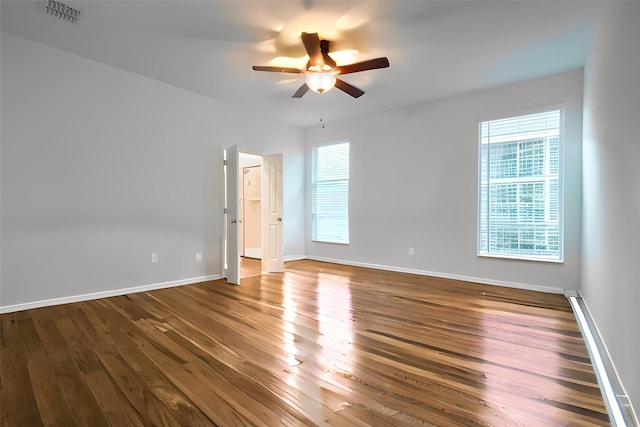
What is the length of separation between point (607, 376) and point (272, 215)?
16.0 ft

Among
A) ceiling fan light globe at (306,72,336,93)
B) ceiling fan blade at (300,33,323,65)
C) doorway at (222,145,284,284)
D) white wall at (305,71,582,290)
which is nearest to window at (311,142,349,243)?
white wall at (305,71,582,290)

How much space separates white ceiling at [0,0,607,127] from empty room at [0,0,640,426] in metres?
0.03

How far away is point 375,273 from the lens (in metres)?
5.65

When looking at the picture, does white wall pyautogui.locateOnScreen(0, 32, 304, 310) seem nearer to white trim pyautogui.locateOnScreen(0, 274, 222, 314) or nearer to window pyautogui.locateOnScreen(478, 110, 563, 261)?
white trim pyautogui.locateOnScreen(0, 274, 222, 314)

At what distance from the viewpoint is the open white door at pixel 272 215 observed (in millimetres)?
5789

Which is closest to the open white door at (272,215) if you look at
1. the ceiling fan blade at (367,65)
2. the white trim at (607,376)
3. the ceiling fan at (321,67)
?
the ceiling fan at (321,67)

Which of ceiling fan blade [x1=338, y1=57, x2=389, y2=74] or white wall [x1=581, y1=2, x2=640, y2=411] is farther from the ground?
ceiling fan blade [x1=338, y1=57, x2=389, y2=74]

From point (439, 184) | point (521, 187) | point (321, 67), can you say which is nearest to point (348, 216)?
point (439, 184)

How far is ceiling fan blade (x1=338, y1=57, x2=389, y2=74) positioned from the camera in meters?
3.15

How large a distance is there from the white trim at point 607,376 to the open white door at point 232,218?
4.08m

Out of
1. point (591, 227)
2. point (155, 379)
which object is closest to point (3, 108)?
point (155, 379)

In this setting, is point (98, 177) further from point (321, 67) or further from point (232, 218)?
point (321, 67)

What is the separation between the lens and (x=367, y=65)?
129 inches

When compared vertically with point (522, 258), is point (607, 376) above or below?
below
